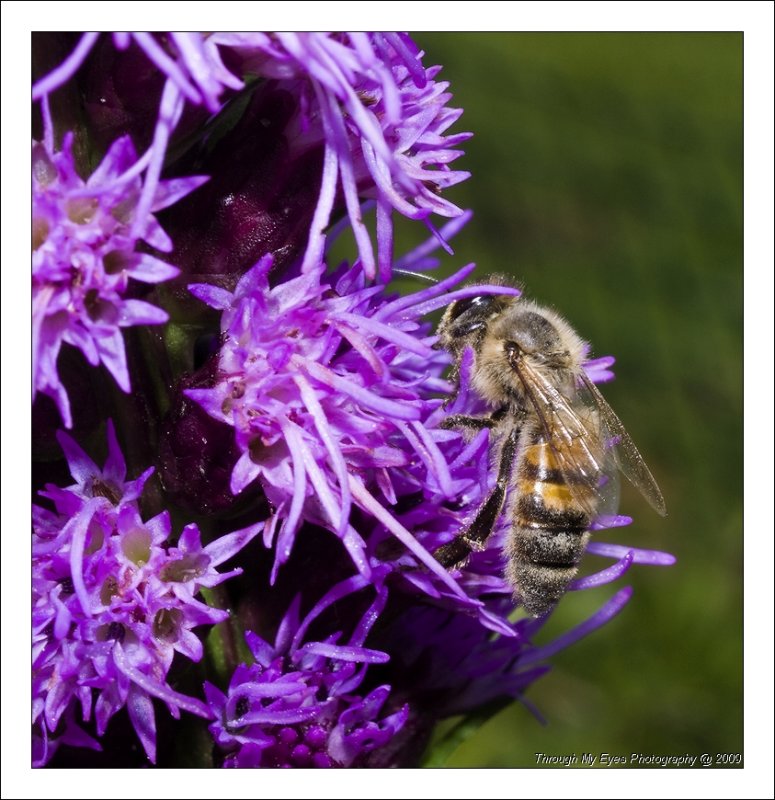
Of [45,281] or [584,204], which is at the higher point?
[584,204]

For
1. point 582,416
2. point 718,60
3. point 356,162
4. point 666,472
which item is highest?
point 718,60

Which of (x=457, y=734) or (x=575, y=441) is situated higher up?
(x=575, y=441)

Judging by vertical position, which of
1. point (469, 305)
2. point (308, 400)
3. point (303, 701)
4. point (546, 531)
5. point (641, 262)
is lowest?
point (303, 701)

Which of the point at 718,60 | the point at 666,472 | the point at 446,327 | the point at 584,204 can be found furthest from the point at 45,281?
the point at 584,204

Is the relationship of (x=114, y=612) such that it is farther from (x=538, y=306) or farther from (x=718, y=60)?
(x=718, y=60)

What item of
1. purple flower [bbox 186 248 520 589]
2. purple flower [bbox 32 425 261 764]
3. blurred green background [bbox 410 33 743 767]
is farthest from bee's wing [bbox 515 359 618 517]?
blurred green background [bbox 410 33 743 767]

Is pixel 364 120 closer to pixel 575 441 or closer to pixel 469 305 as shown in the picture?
pixel 469 305

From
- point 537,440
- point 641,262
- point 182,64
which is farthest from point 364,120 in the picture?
point 641,262
